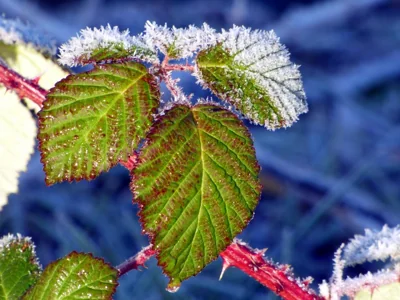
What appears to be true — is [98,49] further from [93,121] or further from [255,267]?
[255,267]


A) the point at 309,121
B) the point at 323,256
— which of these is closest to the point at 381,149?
the point at 309,121

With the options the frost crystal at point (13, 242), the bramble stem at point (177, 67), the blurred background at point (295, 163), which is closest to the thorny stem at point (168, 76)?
the bramble stem at point (177, 67)

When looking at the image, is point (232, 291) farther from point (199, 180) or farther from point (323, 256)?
point (199, 180)

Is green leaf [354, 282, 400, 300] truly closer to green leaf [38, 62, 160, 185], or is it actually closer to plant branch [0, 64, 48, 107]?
green leaf [38, 62, 160, 185]

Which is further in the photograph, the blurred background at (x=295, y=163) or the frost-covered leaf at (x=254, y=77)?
the blurred background at (x=295, y=163)

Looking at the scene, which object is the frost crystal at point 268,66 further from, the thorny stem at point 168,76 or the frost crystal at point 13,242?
the frost crystal at point 13,242

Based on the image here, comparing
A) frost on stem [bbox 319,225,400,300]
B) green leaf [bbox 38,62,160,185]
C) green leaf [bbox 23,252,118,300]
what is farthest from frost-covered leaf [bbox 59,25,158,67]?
frost on stem [bbox 319,225,400,300]
